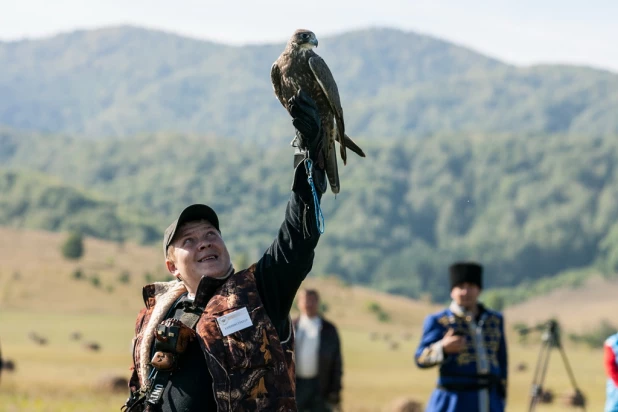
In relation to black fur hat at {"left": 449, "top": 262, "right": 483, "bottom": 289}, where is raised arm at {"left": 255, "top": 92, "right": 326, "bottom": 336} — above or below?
below

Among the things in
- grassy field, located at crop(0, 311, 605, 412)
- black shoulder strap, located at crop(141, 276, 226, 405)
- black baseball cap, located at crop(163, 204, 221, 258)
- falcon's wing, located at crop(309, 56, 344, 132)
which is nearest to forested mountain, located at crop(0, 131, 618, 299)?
grassy field, located at crop(0, 311, 605, 412)

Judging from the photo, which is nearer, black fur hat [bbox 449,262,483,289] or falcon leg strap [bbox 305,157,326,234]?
falcon leg strap [bbox 305,157,326,234]

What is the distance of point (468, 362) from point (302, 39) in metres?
3.68

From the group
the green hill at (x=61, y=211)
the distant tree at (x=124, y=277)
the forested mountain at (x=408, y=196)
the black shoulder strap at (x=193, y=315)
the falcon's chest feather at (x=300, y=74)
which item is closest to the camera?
the black shoulder strap at (x=193, y=315)

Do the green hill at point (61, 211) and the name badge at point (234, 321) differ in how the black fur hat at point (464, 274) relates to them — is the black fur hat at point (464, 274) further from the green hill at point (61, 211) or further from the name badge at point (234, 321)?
the green hill at point (61, 211)

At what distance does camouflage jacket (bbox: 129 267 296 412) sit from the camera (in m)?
3.12

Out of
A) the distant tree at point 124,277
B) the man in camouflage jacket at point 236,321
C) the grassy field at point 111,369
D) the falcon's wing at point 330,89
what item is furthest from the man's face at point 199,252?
the distant tree at point 124,277

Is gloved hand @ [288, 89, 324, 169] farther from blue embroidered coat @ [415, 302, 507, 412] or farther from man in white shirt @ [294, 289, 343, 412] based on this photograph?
man in white shirt @ [294, 289, 343, 412]

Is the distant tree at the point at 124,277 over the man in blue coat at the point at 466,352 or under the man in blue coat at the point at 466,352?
over

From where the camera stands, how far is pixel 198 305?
11.1 ft

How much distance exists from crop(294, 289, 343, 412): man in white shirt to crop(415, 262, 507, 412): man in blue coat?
1375 millimetres

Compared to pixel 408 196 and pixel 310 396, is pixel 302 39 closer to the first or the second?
pixel 310 396

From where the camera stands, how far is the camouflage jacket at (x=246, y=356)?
3.12m

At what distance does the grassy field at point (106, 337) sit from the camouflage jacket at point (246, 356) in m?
11.4
